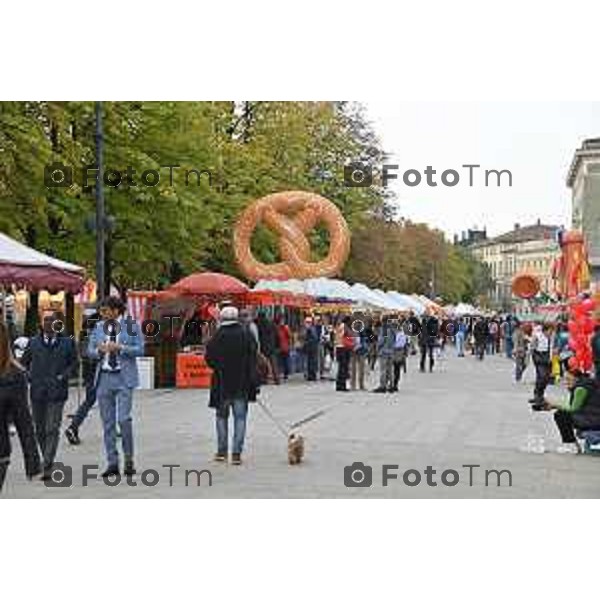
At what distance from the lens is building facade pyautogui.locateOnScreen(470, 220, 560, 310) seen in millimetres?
35375

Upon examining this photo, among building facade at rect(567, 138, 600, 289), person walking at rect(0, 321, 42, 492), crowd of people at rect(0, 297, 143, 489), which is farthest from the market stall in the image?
building facade at rect(567, 138, 600, 289)

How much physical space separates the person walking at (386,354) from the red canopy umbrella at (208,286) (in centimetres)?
472

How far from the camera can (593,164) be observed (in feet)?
180

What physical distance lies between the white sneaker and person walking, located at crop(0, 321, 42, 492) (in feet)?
21.9

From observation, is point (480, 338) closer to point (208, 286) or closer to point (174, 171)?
point (208, 286)

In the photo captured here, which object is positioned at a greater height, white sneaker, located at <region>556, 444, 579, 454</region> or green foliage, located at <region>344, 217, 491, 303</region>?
green foliage, located at <region>344, 217, 491, 303</region>

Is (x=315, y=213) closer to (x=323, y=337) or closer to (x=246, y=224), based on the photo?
(x=246, y=224)

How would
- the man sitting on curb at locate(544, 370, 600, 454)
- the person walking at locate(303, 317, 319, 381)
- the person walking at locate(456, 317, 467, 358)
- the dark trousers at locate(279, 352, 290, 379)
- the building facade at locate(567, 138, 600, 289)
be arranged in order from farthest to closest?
the building facade at locate(567, 138, 600, 289) → the person walking at locate(456, 317, 467, 358) → the person walking at locate(303, 317, 319, 381) → the dark trousers at locate(279, 352, 290, 379) → the man sitting on curb at locate(544, 370, 600, 454)

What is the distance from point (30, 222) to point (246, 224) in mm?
3424

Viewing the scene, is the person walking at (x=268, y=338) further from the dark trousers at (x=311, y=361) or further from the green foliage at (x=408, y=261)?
the dark trousers at (x=311, y=361)
